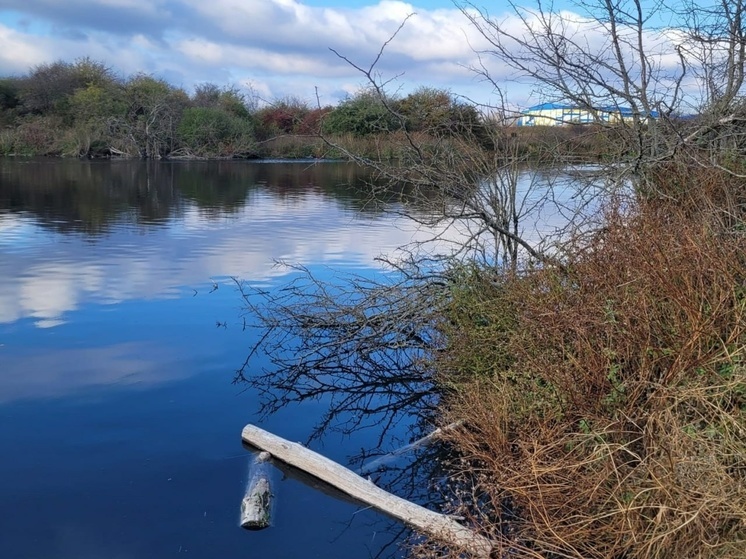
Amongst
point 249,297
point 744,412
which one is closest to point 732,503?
point 744,412

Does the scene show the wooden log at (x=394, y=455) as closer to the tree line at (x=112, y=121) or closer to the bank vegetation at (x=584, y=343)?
the bank vegetation at (x=584, y=343)

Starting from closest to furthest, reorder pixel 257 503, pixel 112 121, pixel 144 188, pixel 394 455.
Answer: pixel 257 503 < pixel 394 455 < pixel 144 188 < pixel 112 121

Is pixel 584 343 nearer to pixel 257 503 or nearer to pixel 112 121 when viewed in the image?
pixel 257 503

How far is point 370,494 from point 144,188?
26269 mm

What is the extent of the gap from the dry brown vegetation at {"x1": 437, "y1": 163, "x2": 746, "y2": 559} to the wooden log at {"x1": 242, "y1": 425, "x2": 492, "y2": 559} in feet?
0.59

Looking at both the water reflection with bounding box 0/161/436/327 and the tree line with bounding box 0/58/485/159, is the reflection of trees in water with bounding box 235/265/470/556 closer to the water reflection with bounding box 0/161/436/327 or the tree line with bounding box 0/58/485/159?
the water reflection with bounding box 0/161/436/327

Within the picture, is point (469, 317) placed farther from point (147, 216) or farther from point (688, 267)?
point (147, 216)

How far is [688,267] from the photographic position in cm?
543

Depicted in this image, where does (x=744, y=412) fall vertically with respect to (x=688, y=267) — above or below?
below

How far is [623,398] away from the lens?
5.45 m

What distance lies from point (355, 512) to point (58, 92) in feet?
176

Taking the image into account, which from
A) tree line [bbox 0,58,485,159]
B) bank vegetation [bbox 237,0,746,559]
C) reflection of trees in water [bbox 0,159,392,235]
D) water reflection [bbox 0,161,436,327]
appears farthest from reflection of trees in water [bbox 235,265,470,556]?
tree line [bbox 0,58,485,159]

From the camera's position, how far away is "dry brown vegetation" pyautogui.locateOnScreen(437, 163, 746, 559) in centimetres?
435

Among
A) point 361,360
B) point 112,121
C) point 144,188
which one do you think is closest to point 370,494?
point 361,360
